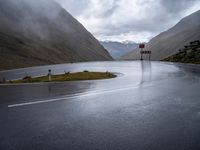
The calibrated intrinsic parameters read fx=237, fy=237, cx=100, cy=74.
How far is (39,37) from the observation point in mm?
143625

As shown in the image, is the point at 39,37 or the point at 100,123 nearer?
the point at 100,123

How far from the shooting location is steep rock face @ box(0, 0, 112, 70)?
110350 mm

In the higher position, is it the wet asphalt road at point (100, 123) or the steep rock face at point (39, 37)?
the steep rock face at point (39, 37)

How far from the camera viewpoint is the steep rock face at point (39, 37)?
362 ft

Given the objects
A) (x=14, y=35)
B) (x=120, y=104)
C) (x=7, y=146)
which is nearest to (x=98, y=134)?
(x=7, y=146)

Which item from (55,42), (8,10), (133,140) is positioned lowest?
(133,140)

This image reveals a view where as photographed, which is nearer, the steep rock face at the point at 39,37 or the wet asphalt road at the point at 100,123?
the wet asphalt road at the point at 100,123

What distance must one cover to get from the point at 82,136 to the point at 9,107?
381 cm

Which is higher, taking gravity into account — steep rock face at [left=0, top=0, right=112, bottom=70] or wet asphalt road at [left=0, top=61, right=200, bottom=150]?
steep rock face at [left=0, top=0, right=112, bottom=70]

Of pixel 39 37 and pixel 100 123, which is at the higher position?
pixel 39 37

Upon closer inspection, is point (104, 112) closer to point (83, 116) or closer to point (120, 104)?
point (83, 116)

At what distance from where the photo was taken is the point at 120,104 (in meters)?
8.59

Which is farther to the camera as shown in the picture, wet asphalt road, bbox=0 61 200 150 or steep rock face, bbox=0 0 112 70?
steep rock face, bbox=0 0 112 70

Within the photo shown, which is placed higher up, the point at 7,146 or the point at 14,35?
the point at 14,35
